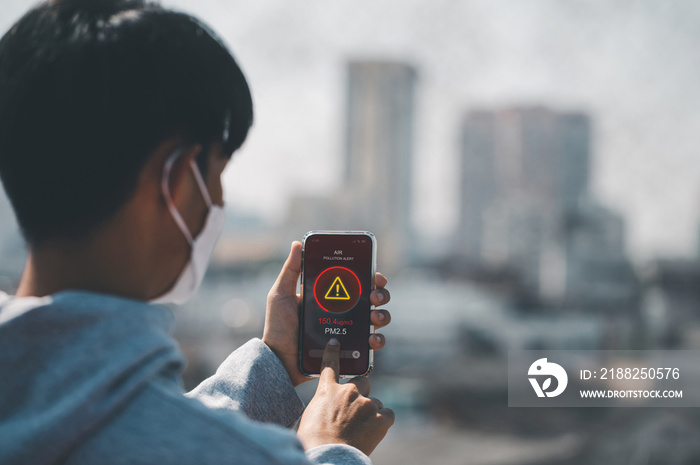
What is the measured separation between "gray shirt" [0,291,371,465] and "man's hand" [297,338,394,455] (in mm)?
91

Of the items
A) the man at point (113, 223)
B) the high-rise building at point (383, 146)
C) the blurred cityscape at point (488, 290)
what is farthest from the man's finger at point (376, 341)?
the high-rise building at point (383, 146)

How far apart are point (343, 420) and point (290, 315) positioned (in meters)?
0.17

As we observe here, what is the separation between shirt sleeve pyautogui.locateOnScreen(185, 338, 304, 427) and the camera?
50cm

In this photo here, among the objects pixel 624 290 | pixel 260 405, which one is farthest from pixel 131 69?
pixel 624 290

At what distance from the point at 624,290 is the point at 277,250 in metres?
9.04

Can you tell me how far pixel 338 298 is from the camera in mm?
589

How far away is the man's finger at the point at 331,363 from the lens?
0.51 m

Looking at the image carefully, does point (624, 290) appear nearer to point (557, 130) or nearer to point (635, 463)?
point (557, 130)

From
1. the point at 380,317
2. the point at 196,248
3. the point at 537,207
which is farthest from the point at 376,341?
the point at 537,207

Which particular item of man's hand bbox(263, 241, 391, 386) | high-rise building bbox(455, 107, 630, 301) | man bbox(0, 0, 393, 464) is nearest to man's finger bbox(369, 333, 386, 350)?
man's hand bbox(263, 241, 391, 386)

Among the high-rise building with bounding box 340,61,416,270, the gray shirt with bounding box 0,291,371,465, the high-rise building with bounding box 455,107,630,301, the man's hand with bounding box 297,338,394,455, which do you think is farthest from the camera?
the high-rise building with bounding box 340,61,416,270

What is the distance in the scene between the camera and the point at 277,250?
1262 centimetres

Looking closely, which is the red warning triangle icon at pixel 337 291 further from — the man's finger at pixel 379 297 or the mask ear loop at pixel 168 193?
the mask ear loop at pixel 168 193
